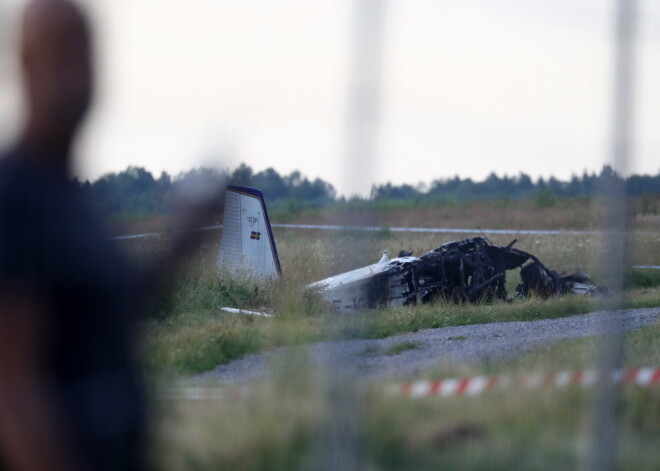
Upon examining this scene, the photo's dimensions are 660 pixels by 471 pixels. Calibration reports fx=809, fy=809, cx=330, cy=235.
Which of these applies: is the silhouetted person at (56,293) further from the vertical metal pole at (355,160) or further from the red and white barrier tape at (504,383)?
the red and white barrier tape at (504,383)

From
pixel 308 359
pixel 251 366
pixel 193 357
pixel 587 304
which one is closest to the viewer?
pixel 308 359

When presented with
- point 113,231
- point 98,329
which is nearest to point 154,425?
point 98,329

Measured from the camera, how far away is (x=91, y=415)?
2.72m

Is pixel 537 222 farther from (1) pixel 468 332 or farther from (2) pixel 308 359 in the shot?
(2) pixel 308 359

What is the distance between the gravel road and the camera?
3.31 meters

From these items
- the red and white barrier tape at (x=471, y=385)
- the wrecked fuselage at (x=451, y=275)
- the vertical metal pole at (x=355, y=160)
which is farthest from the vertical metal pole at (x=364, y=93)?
the wrecked fuselage at (x=451, y=275)

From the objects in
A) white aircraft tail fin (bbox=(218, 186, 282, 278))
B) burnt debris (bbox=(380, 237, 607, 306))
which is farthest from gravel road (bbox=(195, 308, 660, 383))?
white aircraft tail fin (bbox=(218, 186, 282, 278))

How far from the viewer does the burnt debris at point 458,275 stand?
11.1 meters

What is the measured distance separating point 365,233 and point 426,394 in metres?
1.32

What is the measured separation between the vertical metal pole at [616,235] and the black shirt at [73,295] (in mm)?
1833

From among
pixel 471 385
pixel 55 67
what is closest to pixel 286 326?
pixel 471 385

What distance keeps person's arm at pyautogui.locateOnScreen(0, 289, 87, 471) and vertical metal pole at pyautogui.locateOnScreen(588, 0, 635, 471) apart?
1.98 m

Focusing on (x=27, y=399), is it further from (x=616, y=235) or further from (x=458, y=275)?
(x=458, y=275)

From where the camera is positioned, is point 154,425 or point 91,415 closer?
point 91,415
